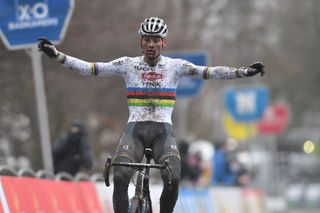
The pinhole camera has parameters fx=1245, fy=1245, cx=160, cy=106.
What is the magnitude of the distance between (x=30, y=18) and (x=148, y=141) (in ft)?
10.9

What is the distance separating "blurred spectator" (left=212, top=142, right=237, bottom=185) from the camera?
2628 centimetres

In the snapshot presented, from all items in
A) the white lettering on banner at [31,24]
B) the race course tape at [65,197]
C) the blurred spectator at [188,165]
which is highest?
the white lettering on banner at [31,24]

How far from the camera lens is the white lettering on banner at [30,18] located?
15.1 meters

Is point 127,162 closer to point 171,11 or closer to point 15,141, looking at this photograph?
point 15,141

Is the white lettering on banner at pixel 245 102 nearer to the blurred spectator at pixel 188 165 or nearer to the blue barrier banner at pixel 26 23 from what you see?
the blurred spectator at pixel 188 165

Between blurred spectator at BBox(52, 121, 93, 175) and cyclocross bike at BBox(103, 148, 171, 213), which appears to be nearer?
cyclocross bike at BBox(103, 148, 171, 213)

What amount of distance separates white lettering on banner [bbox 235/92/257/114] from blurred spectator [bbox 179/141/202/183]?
9730 mm

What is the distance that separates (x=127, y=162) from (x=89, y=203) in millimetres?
4410

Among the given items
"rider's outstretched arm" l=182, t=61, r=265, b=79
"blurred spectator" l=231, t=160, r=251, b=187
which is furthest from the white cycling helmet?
"blurred spectator" l=231, t=160, r=251, b=187

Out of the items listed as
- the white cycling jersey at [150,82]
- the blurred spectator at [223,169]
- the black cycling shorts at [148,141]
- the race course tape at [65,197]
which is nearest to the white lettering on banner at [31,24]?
the race course tape at [65,197]

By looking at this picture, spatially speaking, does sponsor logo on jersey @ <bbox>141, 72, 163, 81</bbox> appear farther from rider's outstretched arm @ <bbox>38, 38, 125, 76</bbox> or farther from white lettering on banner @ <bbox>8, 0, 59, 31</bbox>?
white lettering on banner @ <bbox>8, 0, 59, 31</bbox>

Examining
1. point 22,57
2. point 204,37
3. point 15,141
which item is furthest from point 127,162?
point 204,37

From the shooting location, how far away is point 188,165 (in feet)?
77.4

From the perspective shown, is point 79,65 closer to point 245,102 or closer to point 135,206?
point 135,206
